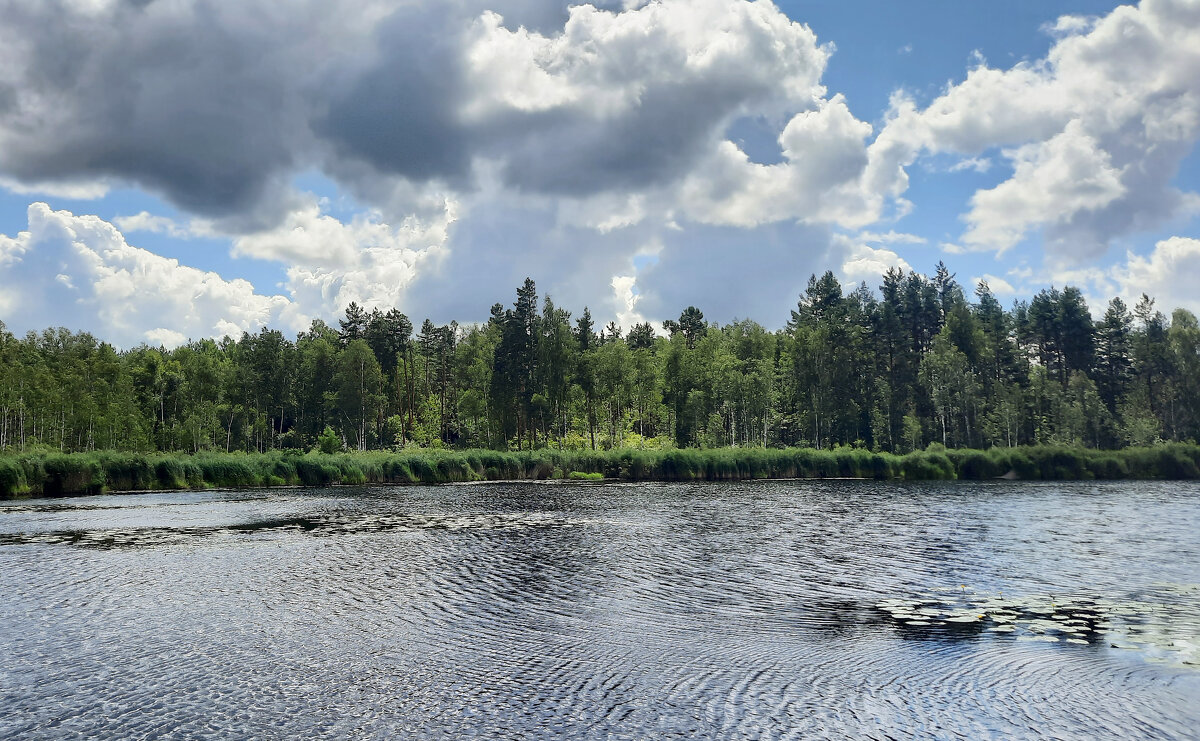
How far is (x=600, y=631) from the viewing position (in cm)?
1788

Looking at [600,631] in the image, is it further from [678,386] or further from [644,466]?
[678,386]

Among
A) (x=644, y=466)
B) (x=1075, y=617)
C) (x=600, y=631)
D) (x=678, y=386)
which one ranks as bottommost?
(x=1075, y=617)

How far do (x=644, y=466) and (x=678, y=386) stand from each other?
30.7 metres

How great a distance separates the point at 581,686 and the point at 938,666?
24.4ft

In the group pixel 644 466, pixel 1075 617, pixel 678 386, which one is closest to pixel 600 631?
pixel 1075 617

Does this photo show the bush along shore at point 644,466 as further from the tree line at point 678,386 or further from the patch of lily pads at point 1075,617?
the patch of lily pads at point 1075,617

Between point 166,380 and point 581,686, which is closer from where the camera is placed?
point 581,686

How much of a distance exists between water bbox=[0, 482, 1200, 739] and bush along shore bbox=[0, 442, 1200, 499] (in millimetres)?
33233

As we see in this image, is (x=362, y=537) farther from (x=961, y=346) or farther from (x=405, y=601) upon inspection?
(x=961, y=346)

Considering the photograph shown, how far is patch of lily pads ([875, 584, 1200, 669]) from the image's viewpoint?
54.2 feet

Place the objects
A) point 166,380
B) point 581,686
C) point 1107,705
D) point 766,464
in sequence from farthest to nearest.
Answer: point 166,380 < point 766,464 < point 581,686 < point 1107,705

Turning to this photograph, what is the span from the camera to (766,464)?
277ft

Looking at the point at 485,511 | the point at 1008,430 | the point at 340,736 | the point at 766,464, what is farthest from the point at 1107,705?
the point at 1008,430

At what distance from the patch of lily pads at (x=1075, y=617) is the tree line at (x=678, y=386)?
83161 mm
